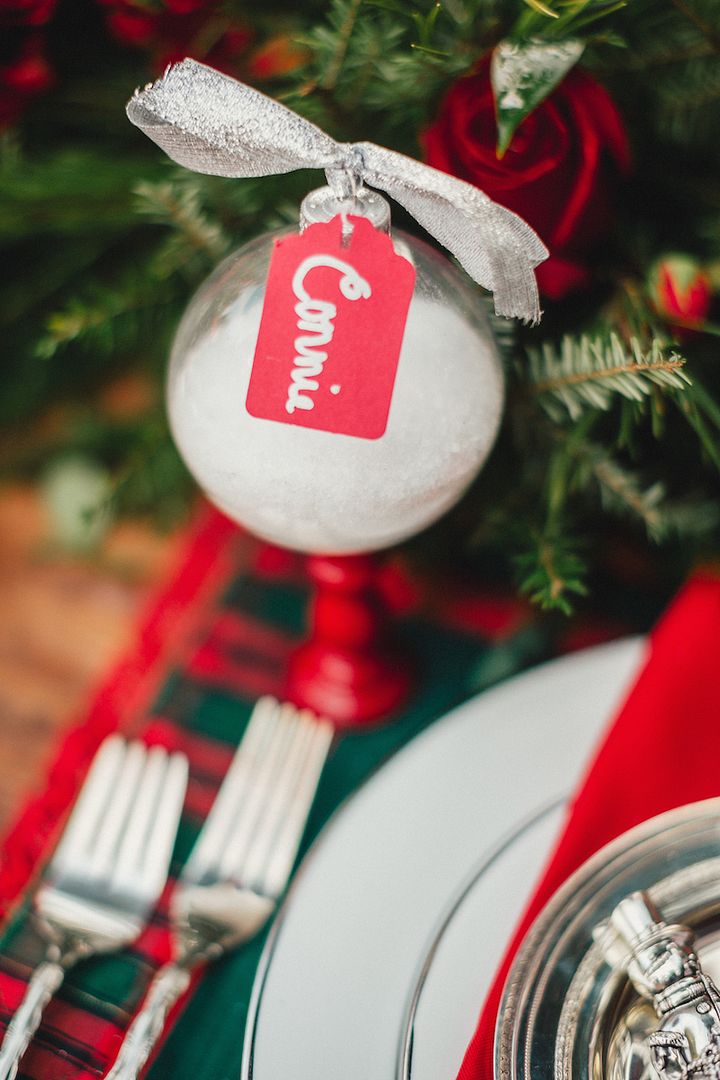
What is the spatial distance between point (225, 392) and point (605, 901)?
27 centimetres

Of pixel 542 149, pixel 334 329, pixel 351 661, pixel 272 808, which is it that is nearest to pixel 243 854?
pixel 272 808

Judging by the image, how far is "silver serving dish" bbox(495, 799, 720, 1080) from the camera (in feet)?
1.12

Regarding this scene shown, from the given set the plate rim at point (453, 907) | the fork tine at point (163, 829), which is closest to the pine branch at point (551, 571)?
the plate rim at point (453, 907)

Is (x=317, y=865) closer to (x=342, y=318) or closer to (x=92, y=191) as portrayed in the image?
(x=342, y=318)

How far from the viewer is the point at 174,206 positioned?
0.47m

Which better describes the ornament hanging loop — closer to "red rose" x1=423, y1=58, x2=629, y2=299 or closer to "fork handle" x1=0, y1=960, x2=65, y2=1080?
"red rose" x1=423, y1=58, x2=629, y2=299

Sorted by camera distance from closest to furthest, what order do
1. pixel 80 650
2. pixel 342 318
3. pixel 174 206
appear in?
1. pixel 342 318
2. pixel 174 206
3. pixel 80 650

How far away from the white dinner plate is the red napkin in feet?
0.11

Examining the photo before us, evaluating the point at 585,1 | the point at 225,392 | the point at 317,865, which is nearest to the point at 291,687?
the point at 317,865

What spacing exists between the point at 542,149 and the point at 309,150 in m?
0.12

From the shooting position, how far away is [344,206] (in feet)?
1.20

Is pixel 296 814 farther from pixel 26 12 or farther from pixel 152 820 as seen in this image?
pixel 26 12

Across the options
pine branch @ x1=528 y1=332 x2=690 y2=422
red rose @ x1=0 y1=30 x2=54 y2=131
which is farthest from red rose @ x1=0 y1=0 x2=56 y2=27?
pine branch @ x1=528 y1=332 x2=690 y2=422

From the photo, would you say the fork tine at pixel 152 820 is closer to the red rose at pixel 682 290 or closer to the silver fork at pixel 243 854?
the silver fork at pixel 243 854
